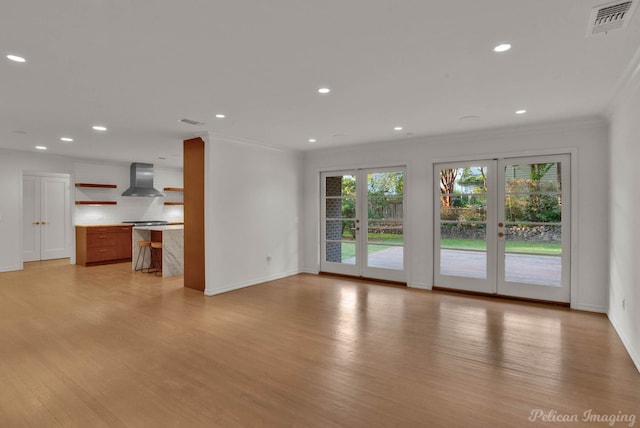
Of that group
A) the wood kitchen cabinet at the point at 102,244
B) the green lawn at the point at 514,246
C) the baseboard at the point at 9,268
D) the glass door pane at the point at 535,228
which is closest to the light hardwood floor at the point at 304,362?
the glass door pane at the point at 535,228

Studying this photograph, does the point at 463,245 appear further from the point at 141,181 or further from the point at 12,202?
the point at 12,202

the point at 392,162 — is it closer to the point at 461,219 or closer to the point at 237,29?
the point at 461,219

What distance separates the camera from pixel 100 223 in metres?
8.77

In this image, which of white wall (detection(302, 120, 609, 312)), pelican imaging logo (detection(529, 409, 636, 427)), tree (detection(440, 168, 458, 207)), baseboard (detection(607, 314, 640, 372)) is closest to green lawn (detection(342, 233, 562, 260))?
white wall (detection(302, 120, 609, 312))

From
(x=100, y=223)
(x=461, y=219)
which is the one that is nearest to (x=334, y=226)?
(x=461, y=219)

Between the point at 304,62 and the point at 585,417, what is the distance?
3253mm

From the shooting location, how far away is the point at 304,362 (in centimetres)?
304

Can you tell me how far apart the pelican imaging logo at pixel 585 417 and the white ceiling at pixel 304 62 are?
2574mm

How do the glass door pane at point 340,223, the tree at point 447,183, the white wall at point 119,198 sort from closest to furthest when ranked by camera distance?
the tree at point 447,183 < the glass door pane at point 340,223 < the white wall at point 119,198

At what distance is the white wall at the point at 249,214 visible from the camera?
17.7ft

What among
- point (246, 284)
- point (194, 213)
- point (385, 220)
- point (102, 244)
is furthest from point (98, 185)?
point (385, 220)

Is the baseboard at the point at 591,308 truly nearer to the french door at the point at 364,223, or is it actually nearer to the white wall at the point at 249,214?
the french door at the point at 364,223

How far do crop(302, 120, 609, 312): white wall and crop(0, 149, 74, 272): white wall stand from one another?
6107 mm

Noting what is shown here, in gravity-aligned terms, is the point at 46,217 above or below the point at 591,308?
above
